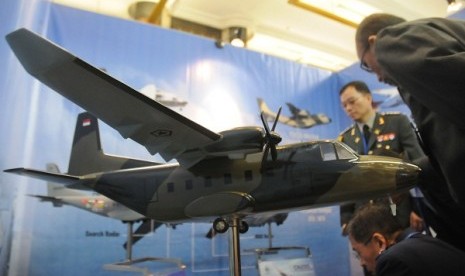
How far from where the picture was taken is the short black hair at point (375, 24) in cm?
157

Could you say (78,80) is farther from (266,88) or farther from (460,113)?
(266,88)

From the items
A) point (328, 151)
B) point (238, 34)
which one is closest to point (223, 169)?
point (328, 151)

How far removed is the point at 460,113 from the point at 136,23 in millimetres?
3797

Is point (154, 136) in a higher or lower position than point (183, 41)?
lower

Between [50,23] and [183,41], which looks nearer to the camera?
[50,23]

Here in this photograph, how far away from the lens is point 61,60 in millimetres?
1486

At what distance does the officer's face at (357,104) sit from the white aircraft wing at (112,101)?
208cm

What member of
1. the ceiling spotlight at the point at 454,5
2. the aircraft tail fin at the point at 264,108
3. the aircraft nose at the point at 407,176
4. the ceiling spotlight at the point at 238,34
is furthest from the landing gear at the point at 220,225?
the ceiling spotlight at the point at 238,34

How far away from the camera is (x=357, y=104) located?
346 cm

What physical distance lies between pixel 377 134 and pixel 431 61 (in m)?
2.02

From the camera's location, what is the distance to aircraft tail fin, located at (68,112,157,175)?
2.73 m

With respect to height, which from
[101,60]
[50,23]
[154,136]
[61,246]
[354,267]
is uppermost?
[50,23]

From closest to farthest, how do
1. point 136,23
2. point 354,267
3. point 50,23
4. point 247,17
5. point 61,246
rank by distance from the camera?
point 61,246 < point 50,23 < point 136,23 < point 354,267 < point 247,17

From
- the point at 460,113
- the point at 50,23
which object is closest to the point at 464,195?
the point at 460,113
